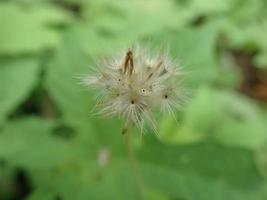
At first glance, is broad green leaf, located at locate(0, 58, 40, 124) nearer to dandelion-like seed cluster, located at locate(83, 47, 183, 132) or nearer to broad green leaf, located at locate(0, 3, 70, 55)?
broad green leaf, located at locate(0, 3, 70, 55)

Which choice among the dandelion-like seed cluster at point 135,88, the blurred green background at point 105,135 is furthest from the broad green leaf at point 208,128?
the dandelion-like seed cluster at point 135,88

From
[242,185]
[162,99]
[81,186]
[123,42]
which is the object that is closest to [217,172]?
[242,185]

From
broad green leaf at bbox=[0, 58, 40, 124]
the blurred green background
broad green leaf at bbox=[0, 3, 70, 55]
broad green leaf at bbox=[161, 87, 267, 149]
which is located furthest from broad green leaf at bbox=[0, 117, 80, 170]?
broad green leaf at bbox=[0, 3, 70, 55]

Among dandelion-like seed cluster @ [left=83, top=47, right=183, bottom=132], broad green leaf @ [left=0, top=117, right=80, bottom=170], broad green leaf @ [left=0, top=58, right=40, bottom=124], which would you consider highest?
dandelion-like seed cluster @ [left=83, top=47, right=183, bottom=132]

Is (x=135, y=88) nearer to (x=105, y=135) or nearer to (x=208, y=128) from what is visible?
(x=105, y=135)

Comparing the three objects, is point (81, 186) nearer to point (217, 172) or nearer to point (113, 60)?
point (217, 172)

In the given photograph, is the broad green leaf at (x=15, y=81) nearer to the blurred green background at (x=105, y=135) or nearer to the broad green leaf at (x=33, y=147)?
the blurred green background at (x=105, y=135)
